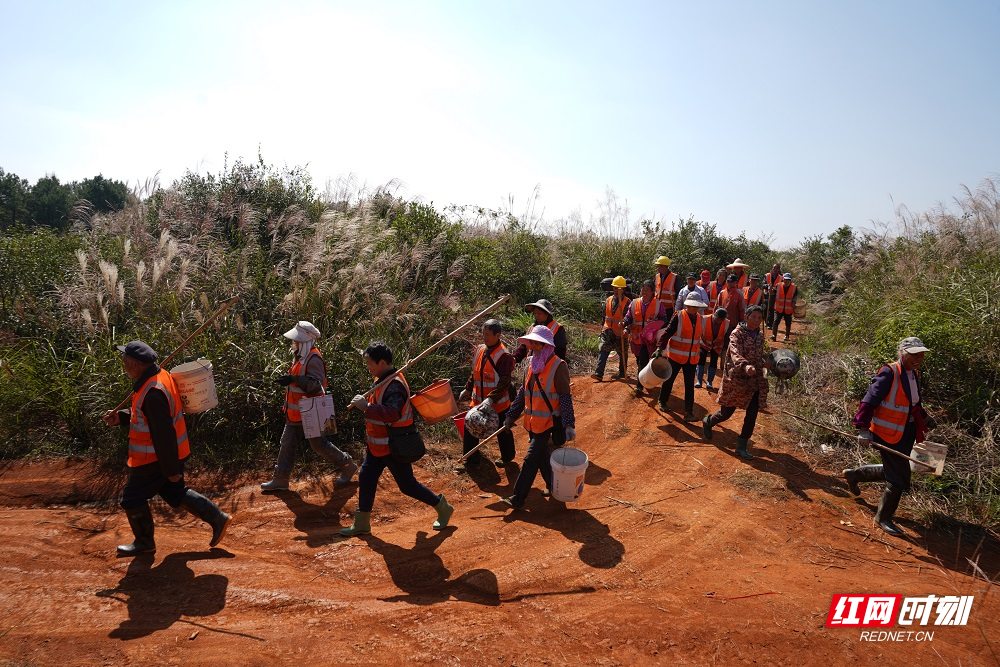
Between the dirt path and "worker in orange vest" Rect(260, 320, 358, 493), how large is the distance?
21cm

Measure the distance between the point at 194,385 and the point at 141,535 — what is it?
129cm

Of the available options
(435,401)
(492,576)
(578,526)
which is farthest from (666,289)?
(492,576)

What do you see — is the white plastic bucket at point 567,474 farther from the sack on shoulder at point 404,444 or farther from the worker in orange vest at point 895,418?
the worker in orange vest at point 895,418

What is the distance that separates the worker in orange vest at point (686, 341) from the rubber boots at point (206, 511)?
18.9 ft

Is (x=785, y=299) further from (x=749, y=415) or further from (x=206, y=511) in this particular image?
(x=206, y=511)

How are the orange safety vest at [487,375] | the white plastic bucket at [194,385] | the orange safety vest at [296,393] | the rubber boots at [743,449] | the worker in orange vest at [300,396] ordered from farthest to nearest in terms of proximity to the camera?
the rubber boots at [743,449] < the orange safety vest at [487,375] < the orange safety vest at [296,393] < the worker in orange vest at [300,396] < the white plastic bucket at [194,385]

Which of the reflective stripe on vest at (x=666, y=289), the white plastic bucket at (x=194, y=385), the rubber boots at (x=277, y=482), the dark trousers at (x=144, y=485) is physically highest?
the reflective stripe on vest at (x=666, y=289)

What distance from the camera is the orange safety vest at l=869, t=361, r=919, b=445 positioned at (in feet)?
16.9

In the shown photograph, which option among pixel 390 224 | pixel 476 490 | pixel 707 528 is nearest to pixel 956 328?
pixel 707 528

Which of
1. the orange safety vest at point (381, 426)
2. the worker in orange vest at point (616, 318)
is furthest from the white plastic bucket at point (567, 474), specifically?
the worker in orange vest at point (616, 318)

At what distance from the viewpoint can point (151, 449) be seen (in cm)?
434

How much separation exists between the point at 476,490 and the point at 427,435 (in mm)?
1492

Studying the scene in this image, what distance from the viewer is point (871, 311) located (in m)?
9.21

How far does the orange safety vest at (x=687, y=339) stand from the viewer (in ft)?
24.8
